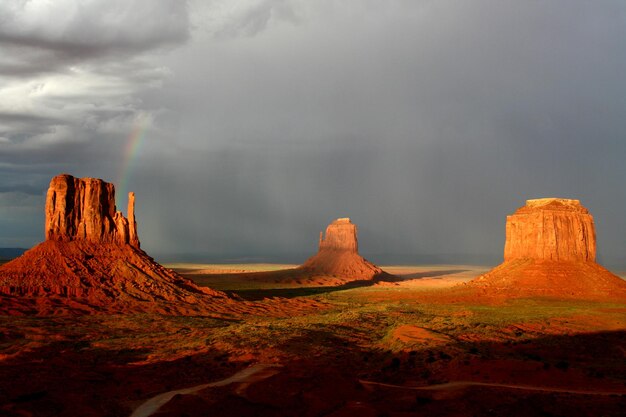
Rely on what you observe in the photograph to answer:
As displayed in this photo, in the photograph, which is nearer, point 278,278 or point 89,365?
point 89,365

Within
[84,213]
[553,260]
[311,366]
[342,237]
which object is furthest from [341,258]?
[311,366]

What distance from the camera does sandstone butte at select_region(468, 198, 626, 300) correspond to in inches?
2793

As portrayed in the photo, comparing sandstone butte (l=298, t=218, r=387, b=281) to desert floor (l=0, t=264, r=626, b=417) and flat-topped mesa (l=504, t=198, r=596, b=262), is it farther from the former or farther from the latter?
desert floor (l=0, t=264, r=626, b=417)

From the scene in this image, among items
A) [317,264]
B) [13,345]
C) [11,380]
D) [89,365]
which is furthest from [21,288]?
[317,264]

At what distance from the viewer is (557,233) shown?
75.9 meters

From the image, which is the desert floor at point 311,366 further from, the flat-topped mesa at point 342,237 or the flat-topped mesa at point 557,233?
the flat-topped mesa at point 342,237

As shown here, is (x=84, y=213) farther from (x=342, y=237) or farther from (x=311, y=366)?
(x=342, y=237)

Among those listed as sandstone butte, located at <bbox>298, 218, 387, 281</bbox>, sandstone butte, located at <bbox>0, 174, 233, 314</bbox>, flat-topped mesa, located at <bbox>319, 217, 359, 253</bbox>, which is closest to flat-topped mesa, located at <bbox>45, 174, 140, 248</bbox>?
sandstone butte, located at <bbox>0, 174, 233, 314</bbox>

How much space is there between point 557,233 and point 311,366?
203 feet

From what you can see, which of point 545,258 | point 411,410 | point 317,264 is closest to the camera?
point 411,410

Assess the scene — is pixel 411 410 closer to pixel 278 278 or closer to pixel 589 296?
pixel 589 296

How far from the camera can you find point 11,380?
22344 mm

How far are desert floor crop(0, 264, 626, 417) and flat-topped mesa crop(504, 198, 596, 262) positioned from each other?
2810cm

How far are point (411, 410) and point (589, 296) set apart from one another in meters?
60.1
